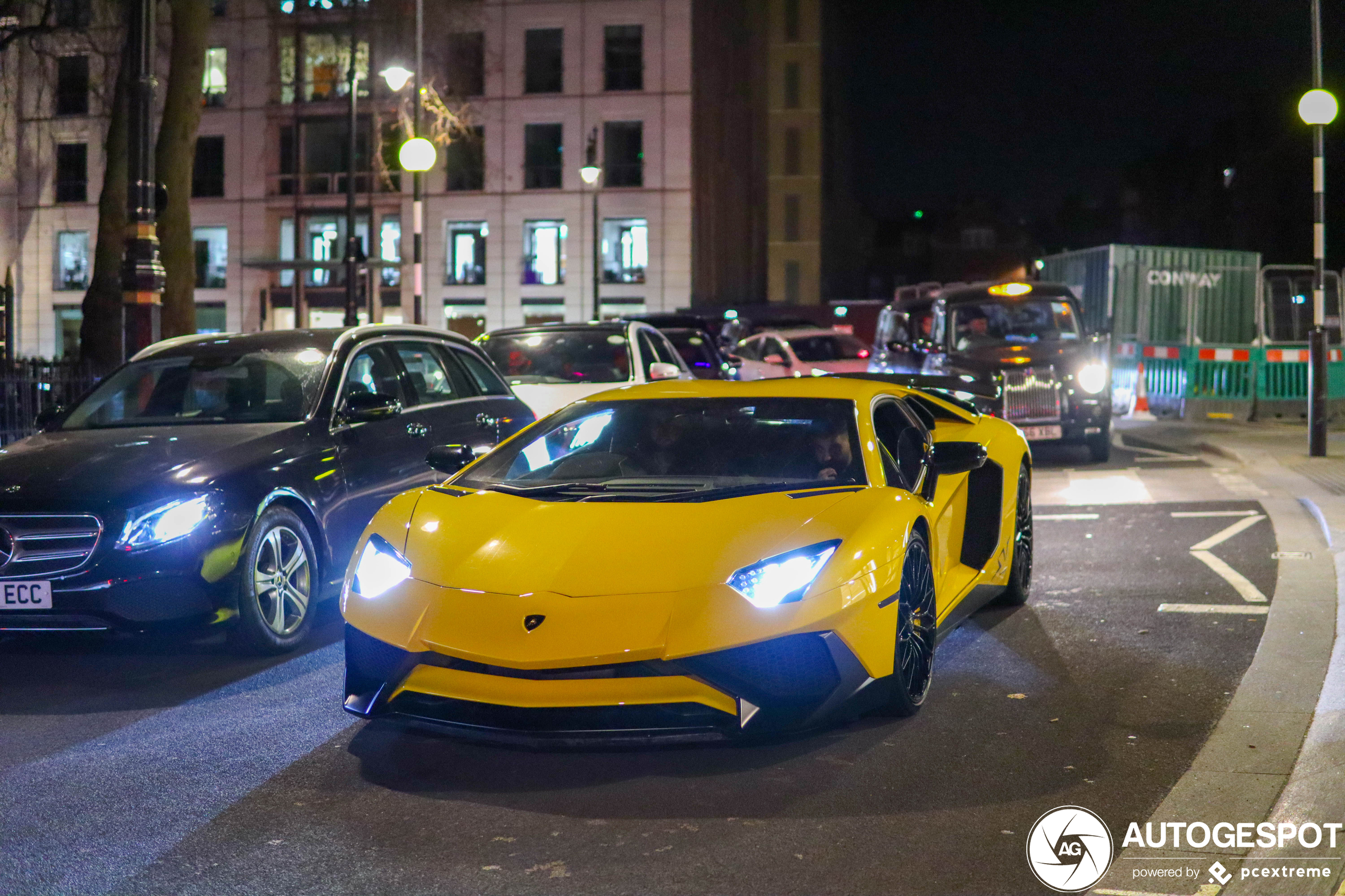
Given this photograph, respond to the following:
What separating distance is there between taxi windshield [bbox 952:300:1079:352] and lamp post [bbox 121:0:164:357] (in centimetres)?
921

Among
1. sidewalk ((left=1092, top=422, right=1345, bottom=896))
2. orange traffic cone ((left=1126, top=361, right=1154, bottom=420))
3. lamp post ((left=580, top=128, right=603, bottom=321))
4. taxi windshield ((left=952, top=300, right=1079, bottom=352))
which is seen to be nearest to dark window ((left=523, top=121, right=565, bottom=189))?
lamp post ((left=580, top=128, right=603, bottom=321))

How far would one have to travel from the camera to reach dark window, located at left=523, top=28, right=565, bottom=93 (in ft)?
157

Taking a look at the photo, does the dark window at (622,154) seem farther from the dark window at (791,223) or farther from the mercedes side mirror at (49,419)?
the mercedes side mirror at (49,419)

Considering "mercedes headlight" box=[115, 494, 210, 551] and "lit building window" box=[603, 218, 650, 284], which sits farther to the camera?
"lit building window" box=[603, 218, 650, 284]

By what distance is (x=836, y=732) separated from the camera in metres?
5.44

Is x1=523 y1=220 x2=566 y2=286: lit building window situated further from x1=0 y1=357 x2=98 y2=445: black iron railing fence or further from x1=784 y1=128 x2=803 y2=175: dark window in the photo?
x1=0 y1=357 x2=98 y2=445: black iron railing fence

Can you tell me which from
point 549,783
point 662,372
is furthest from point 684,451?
point 662,372

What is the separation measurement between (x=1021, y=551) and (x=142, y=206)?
7.73 m

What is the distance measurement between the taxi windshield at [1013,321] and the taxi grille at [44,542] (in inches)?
492

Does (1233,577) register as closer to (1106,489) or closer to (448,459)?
(448,459)

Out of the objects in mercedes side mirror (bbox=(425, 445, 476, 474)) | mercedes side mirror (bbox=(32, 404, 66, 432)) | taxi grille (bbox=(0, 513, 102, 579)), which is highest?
mercedes side mirror (bbox=(32, 404, 66, 432))

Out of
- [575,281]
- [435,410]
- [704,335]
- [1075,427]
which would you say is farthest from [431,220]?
[435,410]

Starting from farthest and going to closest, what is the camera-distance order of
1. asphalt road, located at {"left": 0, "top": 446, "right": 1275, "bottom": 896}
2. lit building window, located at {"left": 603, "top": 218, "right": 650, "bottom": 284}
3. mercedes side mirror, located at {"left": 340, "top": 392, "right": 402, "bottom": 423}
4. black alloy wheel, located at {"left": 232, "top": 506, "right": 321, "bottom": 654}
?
lit building window, located at {"left": 603, "top": 218, "right": 650, "bottom": 284}, mercedes side mirror, located at {"left": 340, "top": 392, "right": 402, "bottom": 423}, black alloy wheel, located at {"left": 232, "top": 506, "right": 321, "bottom": 654}, asphalt road, located at {"left": 0, "top": 446, "right": 1275, "bottom": 896}

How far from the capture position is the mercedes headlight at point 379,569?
17.0 ft
